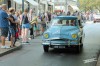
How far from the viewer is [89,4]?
101 metres

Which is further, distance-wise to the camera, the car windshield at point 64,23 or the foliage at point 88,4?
the foliage at point 88,4

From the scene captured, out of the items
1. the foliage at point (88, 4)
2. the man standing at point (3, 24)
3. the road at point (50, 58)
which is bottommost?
the road at point (50, 58)

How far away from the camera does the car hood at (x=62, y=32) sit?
586 inches

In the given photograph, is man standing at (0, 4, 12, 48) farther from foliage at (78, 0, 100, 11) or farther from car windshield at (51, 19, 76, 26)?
foliage at (78, 0, 100, 11)

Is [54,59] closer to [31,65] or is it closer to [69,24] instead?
[31,65]

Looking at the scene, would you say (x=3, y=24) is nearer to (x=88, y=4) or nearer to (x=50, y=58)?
(x=50, y=58)

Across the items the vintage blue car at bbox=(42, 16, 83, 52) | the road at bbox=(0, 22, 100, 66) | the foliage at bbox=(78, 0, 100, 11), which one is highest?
the foliage at bbox=(78, 0, 100, 11)

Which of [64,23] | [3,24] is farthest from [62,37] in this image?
[3,24]

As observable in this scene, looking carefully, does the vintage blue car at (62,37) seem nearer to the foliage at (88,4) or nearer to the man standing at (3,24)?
the man standing at (3,24)

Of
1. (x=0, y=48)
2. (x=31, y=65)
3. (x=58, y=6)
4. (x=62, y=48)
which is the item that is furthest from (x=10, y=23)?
(x=58, y=6)

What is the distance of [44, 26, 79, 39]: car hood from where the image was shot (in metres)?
14.9

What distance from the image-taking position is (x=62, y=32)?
1502 centimetres

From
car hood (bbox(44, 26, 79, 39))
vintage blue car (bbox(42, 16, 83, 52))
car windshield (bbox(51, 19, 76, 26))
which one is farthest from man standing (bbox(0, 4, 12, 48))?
car windshield (bbox(51, 19, 76, 26))

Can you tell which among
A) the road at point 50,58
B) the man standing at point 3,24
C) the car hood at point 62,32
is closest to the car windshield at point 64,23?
the car hood at point 62,32
